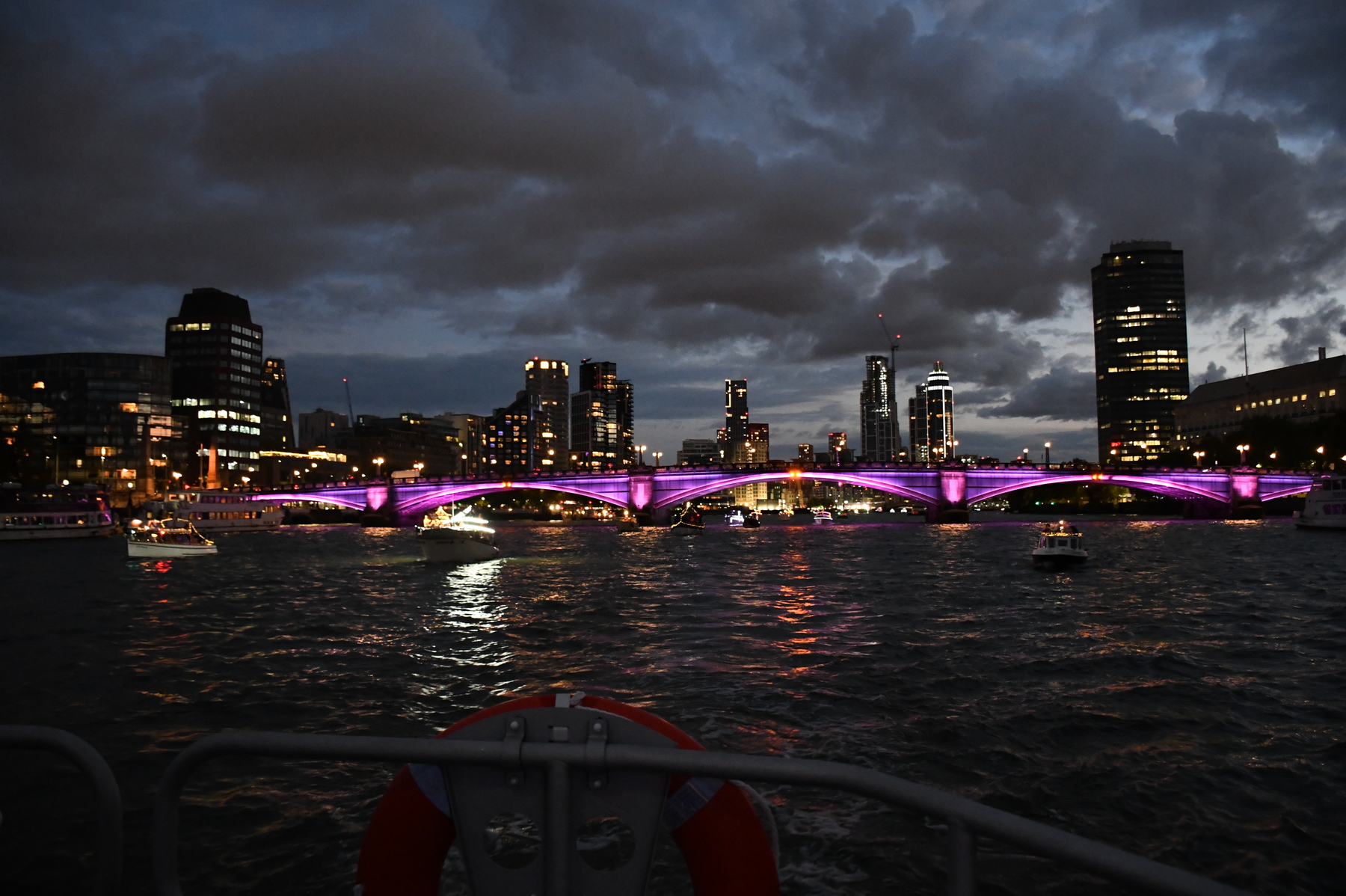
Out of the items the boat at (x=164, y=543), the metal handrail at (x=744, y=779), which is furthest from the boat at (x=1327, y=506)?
the boat at (x=164, y=543)

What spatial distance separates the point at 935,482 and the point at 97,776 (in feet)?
391

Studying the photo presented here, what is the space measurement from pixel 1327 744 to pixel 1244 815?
4.43 meters

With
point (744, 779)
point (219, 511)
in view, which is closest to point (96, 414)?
point (219, 511)

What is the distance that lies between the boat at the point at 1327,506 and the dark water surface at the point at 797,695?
49.1 m

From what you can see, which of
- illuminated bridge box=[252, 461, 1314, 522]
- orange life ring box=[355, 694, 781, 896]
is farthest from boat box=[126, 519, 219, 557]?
orange life ring box=[355, 694, 781, 896]

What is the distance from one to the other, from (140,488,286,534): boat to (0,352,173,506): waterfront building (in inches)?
1845

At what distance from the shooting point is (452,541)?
185 feet

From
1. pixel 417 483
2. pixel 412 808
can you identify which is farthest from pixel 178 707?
pixel 417 483

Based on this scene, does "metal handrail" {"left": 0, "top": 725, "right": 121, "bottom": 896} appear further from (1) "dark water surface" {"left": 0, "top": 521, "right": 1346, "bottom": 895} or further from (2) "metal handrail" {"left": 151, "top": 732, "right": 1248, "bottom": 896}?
(1) "dark water surface" {"left": 0, "top": 521, "right": 1346, "bottom": 895}

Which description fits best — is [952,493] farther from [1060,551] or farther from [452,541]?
[452,541]

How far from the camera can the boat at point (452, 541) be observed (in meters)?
55.9

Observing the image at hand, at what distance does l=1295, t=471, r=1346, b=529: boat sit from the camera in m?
81.9

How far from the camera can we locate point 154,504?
127 m

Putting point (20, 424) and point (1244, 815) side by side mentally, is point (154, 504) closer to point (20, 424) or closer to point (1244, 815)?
point (20, 424)
